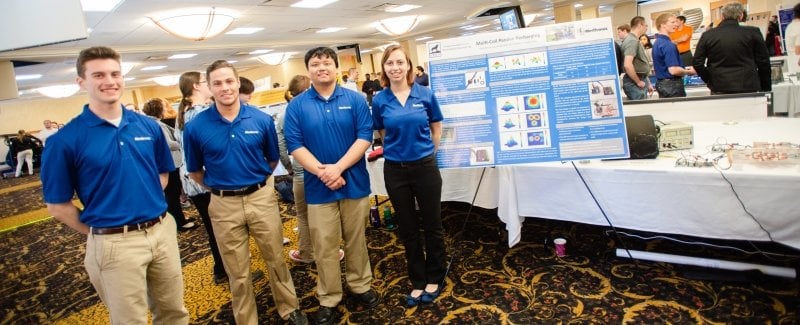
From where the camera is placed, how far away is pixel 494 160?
2.43 meters

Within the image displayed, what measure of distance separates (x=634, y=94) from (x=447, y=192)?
274 centimetres

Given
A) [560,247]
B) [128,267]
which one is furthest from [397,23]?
[128,267]

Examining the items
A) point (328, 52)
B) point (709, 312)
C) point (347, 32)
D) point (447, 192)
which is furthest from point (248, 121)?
point (347, 32)

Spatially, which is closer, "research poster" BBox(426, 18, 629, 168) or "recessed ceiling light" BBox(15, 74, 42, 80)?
"research poster" BBox(426, 18, 629, 168)

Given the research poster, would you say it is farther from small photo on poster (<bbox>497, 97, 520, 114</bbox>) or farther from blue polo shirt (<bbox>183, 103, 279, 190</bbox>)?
blue polo shirt (<bbox>183, 103, 279, 190</bbox>)

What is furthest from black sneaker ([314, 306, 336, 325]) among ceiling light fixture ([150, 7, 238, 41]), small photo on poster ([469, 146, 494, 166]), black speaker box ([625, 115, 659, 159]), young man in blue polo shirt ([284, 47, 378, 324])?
ceiling light fixture ([150, 7, 238, 41])

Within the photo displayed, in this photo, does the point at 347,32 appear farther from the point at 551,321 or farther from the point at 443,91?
the point at 551,321

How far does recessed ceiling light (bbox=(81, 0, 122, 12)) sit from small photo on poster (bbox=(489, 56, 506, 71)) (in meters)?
5.42

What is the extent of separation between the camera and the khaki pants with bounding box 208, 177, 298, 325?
2006 mm

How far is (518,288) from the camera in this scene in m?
2.39

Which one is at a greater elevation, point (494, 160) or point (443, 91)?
point (443, 91)

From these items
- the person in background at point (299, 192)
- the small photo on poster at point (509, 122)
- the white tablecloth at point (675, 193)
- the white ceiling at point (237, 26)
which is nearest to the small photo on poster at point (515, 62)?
the small photo on poster at point (509, 122)

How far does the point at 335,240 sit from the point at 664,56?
400cm

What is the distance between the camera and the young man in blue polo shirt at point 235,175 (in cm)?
199
